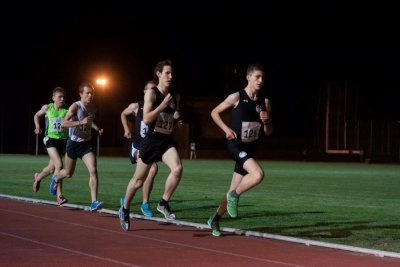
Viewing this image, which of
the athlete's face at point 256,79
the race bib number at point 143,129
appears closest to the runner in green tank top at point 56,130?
the race bib number at point 143,129

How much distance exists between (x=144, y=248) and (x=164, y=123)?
8.02ft

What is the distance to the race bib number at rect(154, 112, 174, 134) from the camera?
1090 cm

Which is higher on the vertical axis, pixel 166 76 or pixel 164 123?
pixel 166 76

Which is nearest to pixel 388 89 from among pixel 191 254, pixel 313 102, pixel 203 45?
pixel 313 102

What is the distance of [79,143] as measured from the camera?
45.6 feet

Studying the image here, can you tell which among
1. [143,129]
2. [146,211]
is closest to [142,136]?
[143,129]

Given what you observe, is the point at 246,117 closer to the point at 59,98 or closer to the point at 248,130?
the point at 248,130

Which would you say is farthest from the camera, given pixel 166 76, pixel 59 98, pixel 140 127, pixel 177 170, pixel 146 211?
pixel 59 98

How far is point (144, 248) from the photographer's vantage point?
354 inches

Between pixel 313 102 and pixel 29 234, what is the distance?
60947mm

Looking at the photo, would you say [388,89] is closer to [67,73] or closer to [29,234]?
[67,73]

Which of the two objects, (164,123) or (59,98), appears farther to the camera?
(59,98)

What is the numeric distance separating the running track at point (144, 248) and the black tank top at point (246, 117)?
1319mm

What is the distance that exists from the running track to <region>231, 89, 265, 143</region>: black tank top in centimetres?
132
